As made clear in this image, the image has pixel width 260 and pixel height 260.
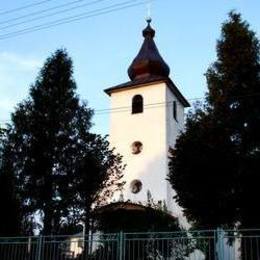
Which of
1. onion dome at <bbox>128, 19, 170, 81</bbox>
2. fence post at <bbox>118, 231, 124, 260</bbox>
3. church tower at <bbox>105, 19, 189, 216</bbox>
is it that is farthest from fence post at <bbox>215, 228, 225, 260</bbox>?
onion dome at <bbox>128, 19, 170, 81</bbox>

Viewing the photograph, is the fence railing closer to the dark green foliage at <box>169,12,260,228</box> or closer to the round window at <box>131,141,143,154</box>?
the dark green foliage at <box>169,12,260,228</box>

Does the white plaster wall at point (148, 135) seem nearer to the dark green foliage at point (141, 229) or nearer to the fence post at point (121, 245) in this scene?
the dark green foliage at point (141, 229)

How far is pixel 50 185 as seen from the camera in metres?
21.1

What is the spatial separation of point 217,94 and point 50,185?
22.8 feet

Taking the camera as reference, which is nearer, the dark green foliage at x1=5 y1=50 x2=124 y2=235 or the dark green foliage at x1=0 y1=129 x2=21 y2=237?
the dark green foliage at x1=0 y1=129 x2=21 y2=237

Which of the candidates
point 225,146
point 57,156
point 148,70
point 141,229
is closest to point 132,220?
point 141,229

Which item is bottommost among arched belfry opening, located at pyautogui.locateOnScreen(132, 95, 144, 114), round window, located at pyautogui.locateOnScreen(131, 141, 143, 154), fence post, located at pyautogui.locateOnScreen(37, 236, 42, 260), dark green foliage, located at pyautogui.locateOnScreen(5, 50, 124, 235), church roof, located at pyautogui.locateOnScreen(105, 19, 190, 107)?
fence post, located at pyautogui.locateOnScreen(37, 236, 42, 260)

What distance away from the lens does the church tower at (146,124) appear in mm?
31747

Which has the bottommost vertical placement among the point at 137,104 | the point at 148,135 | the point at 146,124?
the point at 148,135

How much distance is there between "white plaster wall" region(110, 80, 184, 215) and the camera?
31547mm

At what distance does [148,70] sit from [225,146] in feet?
63.5

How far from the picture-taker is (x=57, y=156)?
21547 mm

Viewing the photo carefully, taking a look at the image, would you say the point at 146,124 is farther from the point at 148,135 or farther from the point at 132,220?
the point at 132,220

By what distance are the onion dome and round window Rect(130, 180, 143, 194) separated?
24.4 ft
